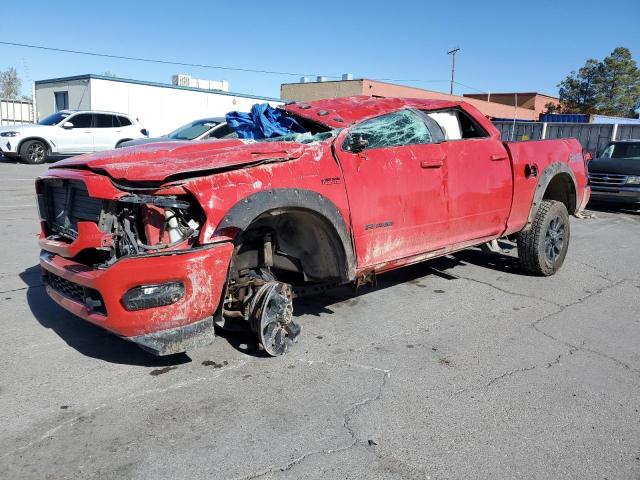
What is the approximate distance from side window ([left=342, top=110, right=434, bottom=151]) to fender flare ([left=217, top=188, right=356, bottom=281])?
1.75ft

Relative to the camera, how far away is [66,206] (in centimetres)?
364

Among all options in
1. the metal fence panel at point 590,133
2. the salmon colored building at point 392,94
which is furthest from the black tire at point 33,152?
the salmon colored building at point 392,94

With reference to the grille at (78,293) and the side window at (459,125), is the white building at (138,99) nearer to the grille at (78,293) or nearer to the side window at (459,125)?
the side window at (459,125)

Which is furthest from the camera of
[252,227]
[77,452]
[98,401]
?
[252,227]

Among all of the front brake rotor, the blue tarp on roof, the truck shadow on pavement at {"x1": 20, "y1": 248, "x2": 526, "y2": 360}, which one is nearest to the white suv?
the truck shadow on pavement at {"x1": 20, "y1": 248, "x2": 526, "y2": 360}

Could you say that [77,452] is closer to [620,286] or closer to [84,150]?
[620,286]

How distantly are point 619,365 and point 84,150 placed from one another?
17.4 m

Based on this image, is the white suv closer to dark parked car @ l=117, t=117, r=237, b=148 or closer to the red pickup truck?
dark parked car @ l=117, t=117, r=237, b=148

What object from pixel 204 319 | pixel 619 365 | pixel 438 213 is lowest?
pixel 619 365

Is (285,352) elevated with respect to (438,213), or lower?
lower

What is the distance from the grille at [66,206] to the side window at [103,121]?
14806mm

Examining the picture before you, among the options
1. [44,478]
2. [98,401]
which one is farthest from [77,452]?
[98,401]

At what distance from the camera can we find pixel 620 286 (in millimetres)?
5934

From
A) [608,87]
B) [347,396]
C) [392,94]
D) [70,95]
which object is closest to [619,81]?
[608,87]
